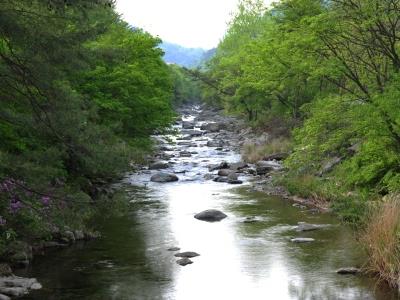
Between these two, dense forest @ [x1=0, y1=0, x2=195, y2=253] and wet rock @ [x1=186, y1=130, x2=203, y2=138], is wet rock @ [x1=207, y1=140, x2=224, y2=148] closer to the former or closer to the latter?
wet rock @ [x1=186, y1=130, x2=203, y2=138]

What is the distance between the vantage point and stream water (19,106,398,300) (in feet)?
37.8

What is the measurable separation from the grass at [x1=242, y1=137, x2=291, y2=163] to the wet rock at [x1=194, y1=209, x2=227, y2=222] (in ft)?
46.3

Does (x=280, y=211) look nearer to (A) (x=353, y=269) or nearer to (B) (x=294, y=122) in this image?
(A) (x=353, y=269)

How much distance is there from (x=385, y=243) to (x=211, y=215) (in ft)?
26.4

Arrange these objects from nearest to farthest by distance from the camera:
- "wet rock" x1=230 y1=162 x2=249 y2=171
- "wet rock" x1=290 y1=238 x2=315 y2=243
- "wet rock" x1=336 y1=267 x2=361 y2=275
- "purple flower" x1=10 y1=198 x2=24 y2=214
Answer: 1. "purple flower" x1=10 y1=198 x2=24 y2=214
2. "wet rock" x1=336 y1=267 x2=361 y2=275
3. "wet rock" x1=290 y1=238 x2=315 y2=243
4. "wet rock" x1=230 y1=162 x2=249 y2=171

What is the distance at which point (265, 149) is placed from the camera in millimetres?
33969

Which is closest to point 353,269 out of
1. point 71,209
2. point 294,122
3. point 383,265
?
point 383,265

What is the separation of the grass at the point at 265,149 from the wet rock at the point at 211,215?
14.1 m

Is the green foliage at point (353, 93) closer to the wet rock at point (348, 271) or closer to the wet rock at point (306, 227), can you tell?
the wet rock at point (306, 227)

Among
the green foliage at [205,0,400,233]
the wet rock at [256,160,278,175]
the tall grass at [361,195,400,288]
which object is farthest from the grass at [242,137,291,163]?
the tall grass at [361,195,400,288]

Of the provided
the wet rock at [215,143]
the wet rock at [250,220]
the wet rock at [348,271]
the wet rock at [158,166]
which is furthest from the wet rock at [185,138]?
the wet rock at [348,271]

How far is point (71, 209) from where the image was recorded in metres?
12.0

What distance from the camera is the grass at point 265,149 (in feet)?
108

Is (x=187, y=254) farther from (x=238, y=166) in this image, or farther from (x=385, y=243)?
(x=238, y=166)
